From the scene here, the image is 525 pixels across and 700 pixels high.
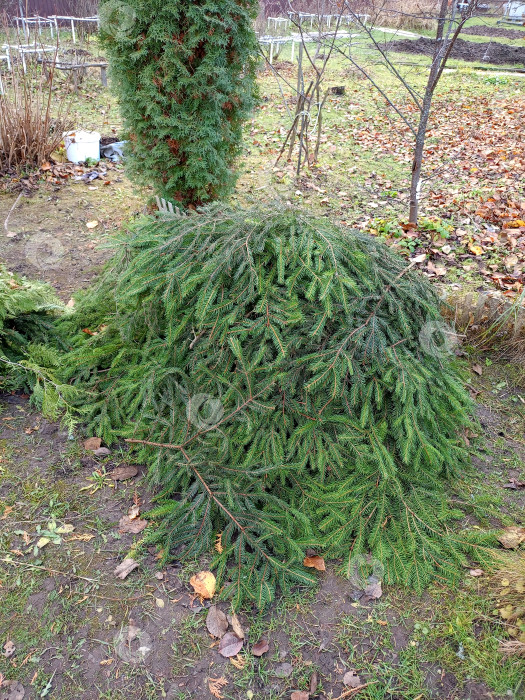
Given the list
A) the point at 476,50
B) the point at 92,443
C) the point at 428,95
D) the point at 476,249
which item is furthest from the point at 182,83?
the point at 476,50

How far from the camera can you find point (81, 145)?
689 cm

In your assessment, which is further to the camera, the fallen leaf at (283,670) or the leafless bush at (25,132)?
the leafless bush at (25,132)

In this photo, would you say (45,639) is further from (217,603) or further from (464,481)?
(464,481)

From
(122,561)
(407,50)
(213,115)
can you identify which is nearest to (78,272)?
(213,115)

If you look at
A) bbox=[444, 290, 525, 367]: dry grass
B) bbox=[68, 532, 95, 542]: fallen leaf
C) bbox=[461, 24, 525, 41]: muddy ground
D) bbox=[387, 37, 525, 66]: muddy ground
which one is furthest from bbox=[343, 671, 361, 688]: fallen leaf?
bbox=[461, 24, 525, 41]: muddy ground

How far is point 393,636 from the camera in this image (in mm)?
2020

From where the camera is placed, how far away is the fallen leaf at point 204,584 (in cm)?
212

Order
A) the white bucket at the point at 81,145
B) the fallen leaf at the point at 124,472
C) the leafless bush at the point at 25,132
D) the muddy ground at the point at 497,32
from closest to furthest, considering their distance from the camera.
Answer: the fallen leaf at the point at 124,472 → the leafless bush at the point at 25,132 → the white bucket at the point at 81,145 → the muddy ground at the point at 497,32

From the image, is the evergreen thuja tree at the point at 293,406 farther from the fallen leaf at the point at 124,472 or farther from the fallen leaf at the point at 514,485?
the fallen leaf at the point at 514,485

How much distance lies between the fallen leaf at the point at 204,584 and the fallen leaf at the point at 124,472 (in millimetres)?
717

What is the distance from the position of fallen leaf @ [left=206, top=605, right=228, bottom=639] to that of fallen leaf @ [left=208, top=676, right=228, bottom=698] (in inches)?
6.3

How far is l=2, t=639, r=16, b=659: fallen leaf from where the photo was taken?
1891mm

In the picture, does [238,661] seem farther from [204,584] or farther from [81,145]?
[81,145]

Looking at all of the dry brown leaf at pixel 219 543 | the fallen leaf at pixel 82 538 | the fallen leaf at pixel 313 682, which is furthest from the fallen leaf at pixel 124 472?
the fallen leaf at pixel 313 682
